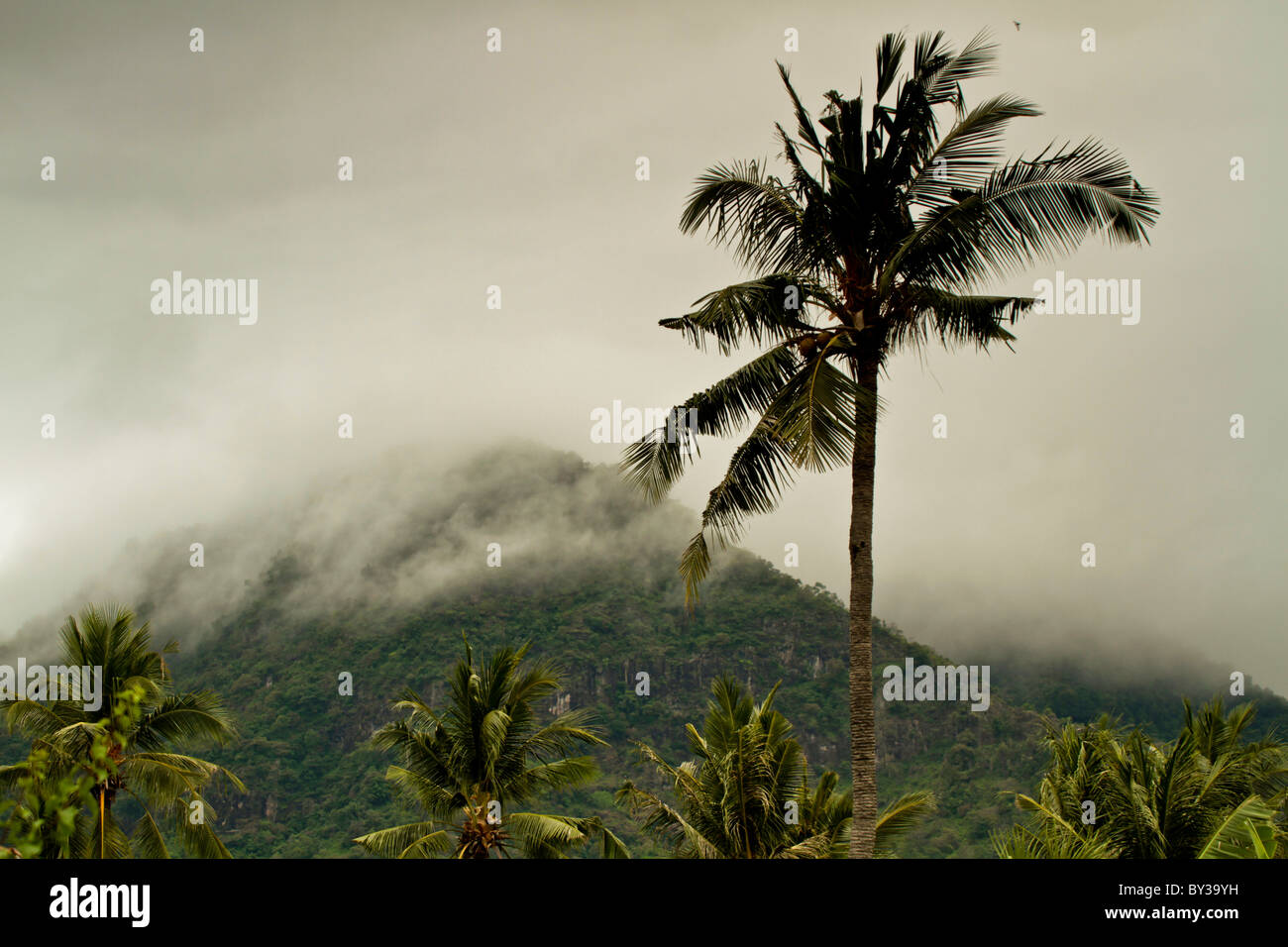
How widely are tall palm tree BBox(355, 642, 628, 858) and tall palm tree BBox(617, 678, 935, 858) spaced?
1.63 metres

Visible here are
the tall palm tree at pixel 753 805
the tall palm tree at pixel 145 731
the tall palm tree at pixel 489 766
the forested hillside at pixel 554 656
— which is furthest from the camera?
the forested hillside at pixel 554 656

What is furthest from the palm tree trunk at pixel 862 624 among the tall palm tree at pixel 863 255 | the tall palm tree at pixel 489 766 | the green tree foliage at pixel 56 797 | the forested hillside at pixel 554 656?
the forested hillside at pixel 554 656

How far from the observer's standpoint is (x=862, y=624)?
12234 mm

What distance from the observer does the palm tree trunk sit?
449 inches

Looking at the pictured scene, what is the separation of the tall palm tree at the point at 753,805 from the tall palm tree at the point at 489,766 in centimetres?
163

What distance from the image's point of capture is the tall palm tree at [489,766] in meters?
20.6

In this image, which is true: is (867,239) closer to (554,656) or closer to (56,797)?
(56,797)

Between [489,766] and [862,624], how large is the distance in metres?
10.6

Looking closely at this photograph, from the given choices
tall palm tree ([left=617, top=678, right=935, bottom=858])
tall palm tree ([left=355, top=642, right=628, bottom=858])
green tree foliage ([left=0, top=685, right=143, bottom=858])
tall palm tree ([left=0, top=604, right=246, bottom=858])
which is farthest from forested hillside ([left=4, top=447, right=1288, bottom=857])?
green tree foliage ([left=0, top=685, right=143, bottom=858])

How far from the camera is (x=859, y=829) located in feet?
37.2

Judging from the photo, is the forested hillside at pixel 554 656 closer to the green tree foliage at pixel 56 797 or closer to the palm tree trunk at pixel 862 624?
the palm tree trunk at pixel 862 624

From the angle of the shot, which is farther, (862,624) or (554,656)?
(554,656)

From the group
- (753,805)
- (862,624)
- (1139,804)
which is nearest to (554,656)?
(753,805)
